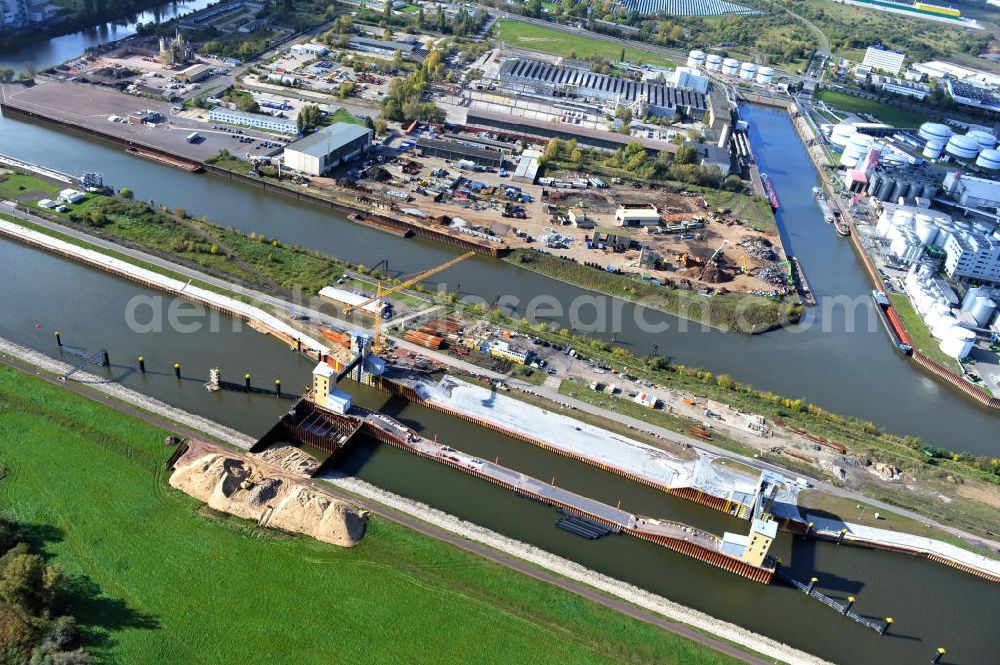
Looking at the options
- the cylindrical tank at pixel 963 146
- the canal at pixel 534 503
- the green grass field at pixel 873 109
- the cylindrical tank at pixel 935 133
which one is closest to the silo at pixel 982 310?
the canal at pixel 534 503

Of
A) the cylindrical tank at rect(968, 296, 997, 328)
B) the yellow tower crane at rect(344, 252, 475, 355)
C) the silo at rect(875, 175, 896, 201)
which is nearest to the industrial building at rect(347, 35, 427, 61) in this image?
the yellow tower crane at rect(344, 252, 475, 355)

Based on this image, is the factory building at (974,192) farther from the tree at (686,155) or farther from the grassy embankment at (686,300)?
the grassy embankment at (686,300)

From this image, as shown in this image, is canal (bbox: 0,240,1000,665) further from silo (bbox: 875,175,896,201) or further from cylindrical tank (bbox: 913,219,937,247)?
silo (bbox: 875,175,896,201)

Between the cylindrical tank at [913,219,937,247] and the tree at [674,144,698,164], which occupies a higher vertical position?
the tree at [674,144,698,164]

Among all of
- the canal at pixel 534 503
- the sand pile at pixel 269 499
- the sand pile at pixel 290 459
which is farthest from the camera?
the sand pile at pixel 290 459

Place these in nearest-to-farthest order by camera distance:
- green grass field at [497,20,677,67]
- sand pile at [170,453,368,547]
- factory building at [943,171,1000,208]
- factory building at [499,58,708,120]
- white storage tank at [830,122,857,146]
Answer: sand pile at [170,453,368,547], factory building at [943,171,1000,208], white storage tank at [830,122,857,146], factory building at [499,58,708,120], green grass field at [497,20,677,67]

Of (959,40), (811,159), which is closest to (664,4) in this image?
(959,40)

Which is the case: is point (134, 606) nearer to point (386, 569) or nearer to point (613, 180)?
point (386, 569)
